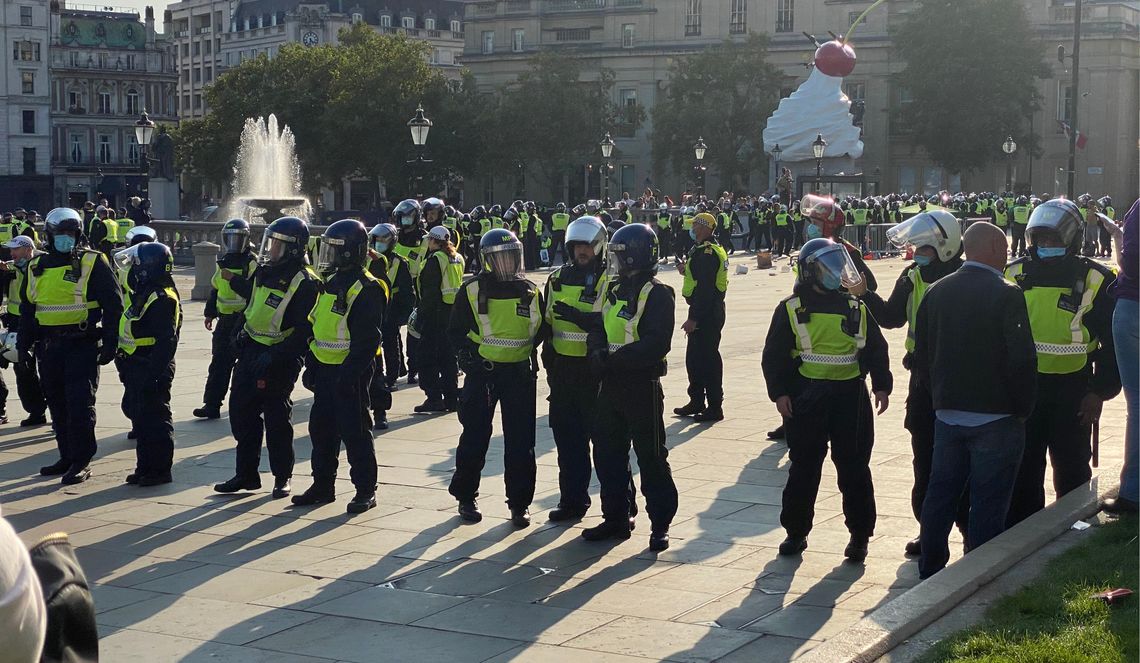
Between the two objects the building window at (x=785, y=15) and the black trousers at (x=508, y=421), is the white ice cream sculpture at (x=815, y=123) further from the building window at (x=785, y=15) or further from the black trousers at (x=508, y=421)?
the black trousers at (x=508, y=421)

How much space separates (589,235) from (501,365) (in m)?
0.96

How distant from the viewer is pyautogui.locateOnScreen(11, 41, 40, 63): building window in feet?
346

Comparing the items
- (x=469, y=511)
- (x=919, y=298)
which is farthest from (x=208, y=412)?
(x=919, y=298)

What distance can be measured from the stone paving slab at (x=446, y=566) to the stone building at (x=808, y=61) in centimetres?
6022

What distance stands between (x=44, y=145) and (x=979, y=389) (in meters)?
107

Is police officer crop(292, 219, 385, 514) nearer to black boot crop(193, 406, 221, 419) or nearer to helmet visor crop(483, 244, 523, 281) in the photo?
helmet visor crop(483, 244, 523, 281)

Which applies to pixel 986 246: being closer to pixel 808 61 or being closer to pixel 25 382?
pixel 25 382

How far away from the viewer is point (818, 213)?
11.1 m

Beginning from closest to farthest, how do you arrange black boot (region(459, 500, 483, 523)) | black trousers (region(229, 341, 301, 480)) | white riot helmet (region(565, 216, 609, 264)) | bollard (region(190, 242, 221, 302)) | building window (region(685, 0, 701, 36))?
1. white riot helmet (region(565, 216, 609, 264))
2. black boot (region(459, 500, 483, 523))
3. black trousers (region(229, 341, 301, 480))
4. bollard (region(190, 242, 221, 302))
5. building window (region(685, 0, 701, 36))

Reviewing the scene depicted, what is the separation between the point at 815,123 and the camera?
50594 millimetres

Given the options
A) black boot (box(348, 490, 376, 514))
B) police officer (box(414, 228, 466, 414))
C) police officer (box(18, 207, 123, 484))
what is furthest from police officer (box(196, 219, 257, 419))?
black boot (box(348, 490, 376, 514))

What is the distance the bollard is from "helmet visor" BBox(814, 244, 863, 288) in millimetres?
20016

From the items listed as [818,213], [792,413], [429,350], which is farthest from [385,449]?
[792,413]

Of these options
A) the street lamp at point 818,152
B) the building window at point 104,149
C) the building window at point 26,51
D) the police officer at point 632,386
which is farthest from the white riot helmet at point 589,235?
the building window at point 104,149
